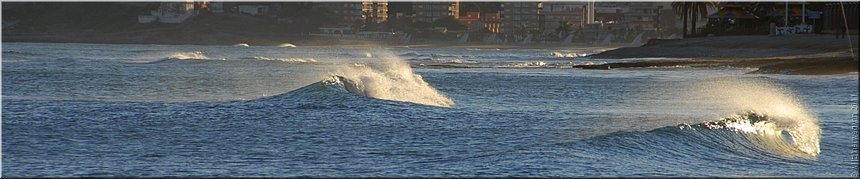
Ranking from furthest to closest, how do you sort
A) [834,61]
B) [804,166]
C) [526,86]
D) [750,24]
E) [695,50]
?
[750,24] → [695,50] → [834,61] → [526,86] → [804,166]

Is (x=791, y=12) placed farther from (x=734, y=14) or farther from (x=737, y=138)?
(x=737, y=138)

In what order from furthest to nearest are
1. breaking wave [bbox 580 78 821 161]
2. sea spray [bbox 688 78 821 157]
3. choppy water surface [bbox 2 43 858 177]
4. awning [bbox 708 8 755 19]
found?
awning [bbox 708 8 755 19] → sea spray [bbox 688 78 821 157] → breaking wave [bbox 580 78 821 161] → choppy water surface [bbox 2 43 858 177]

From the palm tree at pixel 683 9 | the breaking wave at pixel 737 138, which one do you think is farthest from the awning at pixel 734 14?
the breaking wave at pixel 737 138

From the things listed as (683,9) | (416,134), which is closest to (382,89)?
(416,134)

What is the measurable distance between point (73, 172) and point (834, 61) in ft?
130

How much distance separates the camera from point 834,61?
47.9 metres

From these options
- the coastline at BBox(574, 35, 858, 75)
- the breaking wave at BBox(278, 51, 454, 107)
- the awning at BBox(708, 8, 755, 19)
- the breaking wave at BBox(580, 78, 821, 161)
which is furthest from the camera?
the awning at BBox(708, 8, 755, 19)

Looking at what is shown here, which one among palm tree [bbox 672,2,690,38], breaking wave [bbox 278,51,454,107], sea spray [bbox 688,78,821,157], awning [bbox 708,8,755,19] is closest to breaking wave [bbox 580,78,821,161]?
sea spray [bbox 688,78,821,157]

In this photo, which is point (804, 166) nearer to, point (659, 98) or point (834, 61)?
point (659, 98)

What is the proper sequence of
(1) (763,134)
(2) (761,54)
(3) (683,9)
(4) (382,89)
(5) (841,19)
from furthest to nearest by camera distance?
1. (3) (683,9)
2. (5) (841,19)
3. (2) (761,54)
4. (4) (382,89)
5. (1) (763,134)

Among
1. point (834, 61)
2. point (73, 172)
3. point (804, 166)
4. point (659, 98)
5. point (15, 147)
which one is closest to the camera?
point (73, 172)

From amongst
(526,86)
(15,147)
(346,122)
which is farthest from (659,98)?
(15,147)

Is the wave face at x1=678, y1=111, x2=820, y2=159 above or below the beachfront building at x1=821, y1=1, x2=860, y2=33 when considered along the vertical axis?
below

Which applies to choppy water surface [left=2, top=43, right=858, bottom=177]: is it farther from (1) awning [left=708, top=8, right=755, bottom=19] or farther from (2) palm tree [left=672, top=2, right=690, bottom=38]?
(2) palm tree [left=672, top=2, right=690, bottom=38]
